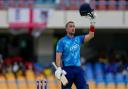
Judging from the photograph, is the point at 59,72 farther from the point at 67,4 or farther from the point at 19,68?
the point at 67,4

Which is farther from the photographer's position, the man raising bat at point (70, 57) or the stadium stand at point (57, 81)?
the stadium stand at point (57, 81)

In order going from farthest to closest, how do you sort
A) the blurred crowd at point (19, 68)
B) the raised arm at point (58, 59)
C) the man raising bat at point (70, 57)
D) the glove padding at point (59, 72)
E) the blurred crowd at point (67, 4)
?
the blurred crowd at point (67, 4), the blurred crowd at point (19, 68), the man raising bat at point (70, 57), the raised arm at point (58, 59), the glove padding at point (59, 72)

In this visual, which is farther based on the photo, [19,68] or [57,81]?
[19,68]

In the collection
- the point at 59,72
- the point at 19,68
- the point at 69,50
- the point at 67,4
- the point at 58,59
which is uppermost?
the point at 67,4

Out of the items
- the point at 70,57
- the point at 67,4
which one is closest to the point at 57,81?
the point at 67,4

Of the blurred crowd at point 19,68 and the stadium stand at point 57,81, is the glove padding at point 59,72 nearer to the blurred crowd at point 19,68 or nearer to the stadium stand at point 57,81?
the stadium stand at point 57,81

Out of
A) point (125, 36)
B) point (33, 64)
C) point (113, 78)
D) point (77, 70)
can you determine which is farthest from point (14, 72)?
point (77, 70)

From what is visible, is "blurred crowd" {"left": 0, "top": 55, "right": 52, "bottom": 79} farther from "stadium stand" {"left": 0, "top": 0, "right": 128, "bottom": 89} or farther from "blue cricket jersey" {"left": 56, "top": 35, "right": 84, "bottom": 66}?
"blue cricket jersey" {"left": 56, "top": 35, "right": 84, "bottom": 66}

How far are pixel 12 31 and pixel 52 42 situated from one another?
62.7 inches

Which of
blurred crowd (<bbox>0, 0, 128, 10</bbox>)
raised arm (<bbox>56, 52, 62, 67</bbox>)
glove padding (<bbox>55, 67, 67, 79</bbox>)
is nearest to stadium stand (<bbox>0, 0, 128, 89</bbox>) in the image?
blurred crowd (<bbox>0, 0, 128, 10</bbox>)

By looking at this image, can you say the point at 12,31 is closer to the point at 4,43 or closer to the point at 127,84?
the point at 4,43

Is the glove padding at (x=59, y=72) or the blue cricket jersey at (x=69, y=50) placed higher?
the blue cricket jersey at (x=69, y=50)

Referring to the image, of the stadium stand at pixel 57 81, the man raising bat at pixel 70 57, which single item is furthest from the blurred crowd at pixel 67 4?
the man raising bat at pixel 70 57

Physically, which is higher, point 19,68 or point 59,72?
point 59,72
